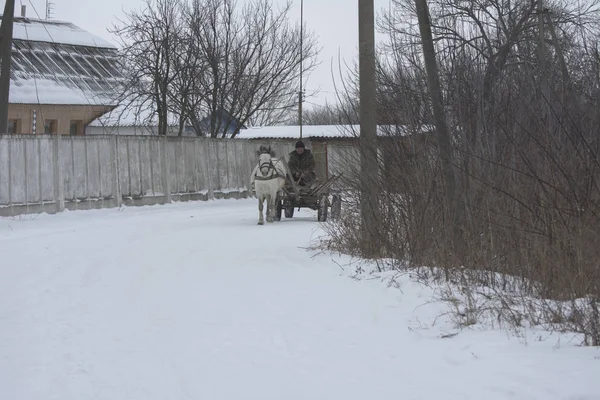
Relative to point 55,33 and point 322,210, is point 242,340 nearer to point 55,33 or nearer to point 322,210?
point 322,210

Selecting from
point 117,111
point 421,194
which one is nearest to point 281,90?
point 117,111

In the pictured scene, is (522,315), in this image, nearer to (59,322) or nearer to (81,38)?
(59,322)

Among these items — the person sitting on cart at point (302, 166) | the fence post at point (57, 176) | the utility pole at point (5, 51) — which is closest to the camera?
the person sitting on cart at point (302, 166)

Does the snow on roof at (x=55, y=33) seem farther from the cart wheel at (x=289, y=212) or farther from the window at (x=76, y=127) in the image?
the cart wheel at (x=289, y=212)

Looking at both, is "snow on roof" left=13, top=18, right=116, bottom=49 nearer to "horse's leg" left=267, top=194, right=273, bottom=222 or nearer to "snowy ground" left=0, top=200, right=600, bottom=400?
"horse's leg" left=267, top=194, right=273, bottom=222

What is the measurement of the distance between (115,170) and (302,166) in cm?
657

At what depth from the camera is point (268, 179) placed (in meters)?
19.6

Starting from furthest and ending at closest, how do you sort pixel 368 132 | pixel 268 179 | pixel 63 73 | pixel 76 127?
1. pixel 76 127
2. pixel 63 73
3. pixel 268 179
4. pixel 368 132

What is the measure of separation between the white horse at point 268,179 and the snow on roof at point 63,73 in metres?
24.2

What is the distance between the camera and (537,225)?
853 cm

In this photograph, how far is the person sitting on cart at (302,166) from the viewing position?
68.1ft

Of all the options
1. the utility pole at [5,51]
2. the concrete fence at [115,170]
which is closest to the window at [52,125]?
the concrete fence at [115,170]

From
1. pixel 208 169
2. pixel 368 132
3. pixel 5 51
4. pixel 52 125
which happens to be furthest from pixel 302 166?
pixel 52 125

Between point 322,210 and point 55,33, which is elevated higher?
point 55,33
